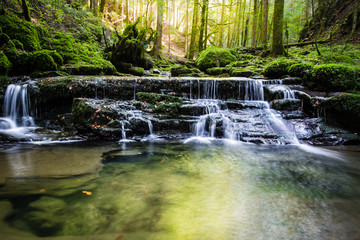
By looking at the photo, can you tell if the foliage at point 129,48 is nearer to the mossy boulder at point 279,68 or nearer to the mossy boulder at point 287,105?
the mossy boulder at point 279,68

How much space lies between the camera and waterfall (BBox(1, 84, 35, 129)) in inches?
270

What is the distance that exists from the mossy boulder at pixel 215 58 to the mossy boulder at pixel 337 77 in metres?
7.69

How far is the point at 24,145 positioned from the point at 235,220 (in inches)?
229

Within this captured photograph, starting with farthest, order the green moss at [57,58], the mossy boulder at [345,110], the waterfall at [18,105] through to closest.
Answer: the green moss at [57,58] → the waterfall at [18,105] → the mossy boulder at [345,110]

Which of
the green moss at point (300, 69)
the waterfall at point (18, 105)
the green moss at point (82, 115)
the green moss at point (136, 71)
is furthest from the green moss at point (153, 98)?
the green moss at point (300, 69)

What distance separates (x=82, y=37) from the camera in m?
13.3

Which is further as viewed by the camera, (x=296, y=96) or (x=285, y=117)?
(x=296, y=96)

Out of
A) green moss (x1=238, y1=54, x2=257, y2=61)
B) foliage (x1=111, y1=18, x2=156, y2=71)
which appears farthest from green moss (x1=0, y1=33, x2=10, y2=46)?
green moss (x1=238, y1=54, x2=257, y2=61)

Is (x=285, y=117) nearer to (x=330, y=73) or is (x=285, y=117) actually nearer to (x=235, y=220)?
(x=330, y=73)

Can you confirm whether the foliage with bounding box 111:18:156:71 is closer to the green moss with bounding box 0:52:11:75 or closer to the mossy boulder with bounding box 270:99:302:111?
the green moss with bounding box 0:52:11:75

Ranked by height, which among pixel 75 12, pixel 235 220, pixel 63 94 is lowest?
pixel 235 220

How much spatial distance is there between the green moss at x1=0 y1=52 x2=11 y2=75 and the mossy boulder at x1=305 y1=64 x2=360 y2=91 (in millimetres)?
12921

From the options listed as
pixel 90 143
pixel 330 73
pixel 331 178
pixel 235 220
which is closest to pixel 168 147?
pixel 90 143

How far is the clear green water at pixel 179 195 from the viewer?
1971mm
